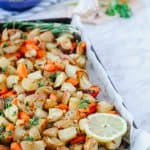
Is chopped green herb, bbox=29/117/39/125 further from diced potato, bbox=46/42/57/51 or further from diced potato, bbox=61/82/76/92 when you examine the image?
diced potato, bbox=46/42/57/51

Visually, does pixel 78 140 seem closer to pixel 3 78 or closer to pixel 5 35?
pixel 3 78

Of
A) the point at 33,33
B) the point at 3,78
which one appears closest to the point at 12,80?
the point at 3,78

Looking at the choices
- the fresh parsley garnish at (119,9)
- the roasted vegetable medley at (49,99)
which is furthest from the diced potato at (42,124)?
the fresh parsley garnish at (119,9)

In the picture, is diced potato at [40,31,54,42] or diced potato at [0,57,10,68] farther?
diced potato at [40,31,54,42]

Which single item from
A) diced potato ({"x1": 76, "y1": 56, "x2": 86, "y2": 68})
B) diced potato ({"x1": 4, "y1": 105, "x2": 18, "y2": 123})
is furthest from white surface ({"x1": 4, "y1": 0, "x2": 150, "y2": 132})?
diced potato ({"x1": 4, "y1": 105, "x2": 18, "y2": 123})

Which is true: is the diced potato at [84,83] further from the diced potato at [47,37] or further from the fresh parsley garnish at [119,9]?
the fresh parsley garnish at [119,9]

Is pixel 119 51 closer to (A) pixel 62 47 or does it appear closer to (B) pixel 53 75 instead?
(A) pixel 62 47

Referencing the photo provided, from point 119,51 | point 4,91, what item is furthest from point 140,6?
point 4,91
